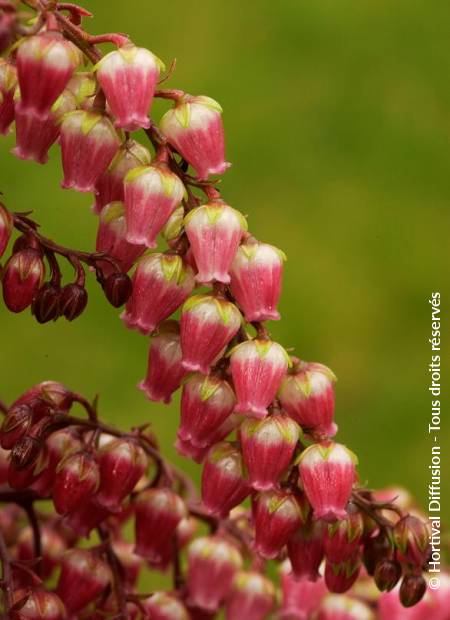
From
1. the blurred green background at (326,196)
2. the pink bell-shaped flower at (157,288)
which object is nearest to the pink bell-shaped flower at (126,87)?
the pink bell-shaped flower at (157,288)

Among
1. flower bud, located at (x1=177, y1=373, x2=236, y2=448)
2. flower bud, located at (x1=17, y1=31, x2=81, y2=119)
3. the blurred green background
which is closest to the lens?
flower bud, located at (x1=17, y1=31, x2=81, y2=119)

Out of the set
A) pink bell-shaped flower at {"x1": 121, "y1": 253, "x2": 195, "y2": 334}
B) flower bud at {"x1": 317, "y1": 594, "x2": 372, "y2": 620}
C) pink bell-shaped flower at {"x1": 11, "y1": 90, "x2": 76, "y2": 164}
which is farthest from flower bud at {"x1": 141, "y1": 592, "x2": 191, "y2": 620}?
pink bell-shaped flower at {"x1": 11, "y1": 90, "x2": 76, "y2": 164}

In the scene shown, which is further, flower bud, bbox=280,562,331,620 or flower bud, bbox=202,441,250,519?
flower bud, bbox=280,562,331,620

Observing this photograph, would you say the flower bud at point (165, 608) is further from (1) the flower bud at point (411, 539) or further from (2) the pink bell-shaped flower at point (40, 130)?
(2) the pink bell-shaped flower at point (40, 130)

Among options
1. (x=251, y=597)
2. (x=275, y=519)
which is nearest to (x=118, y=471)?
(x=275, y=519)

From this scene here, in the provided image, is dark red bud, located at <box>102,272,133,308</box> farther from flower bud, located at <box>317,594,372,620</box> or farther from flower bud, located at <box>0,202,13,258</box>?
flower bud, located at <box>317,594,372,620</box>

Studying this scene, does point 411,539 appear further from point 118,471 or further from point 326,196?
point 326,196
